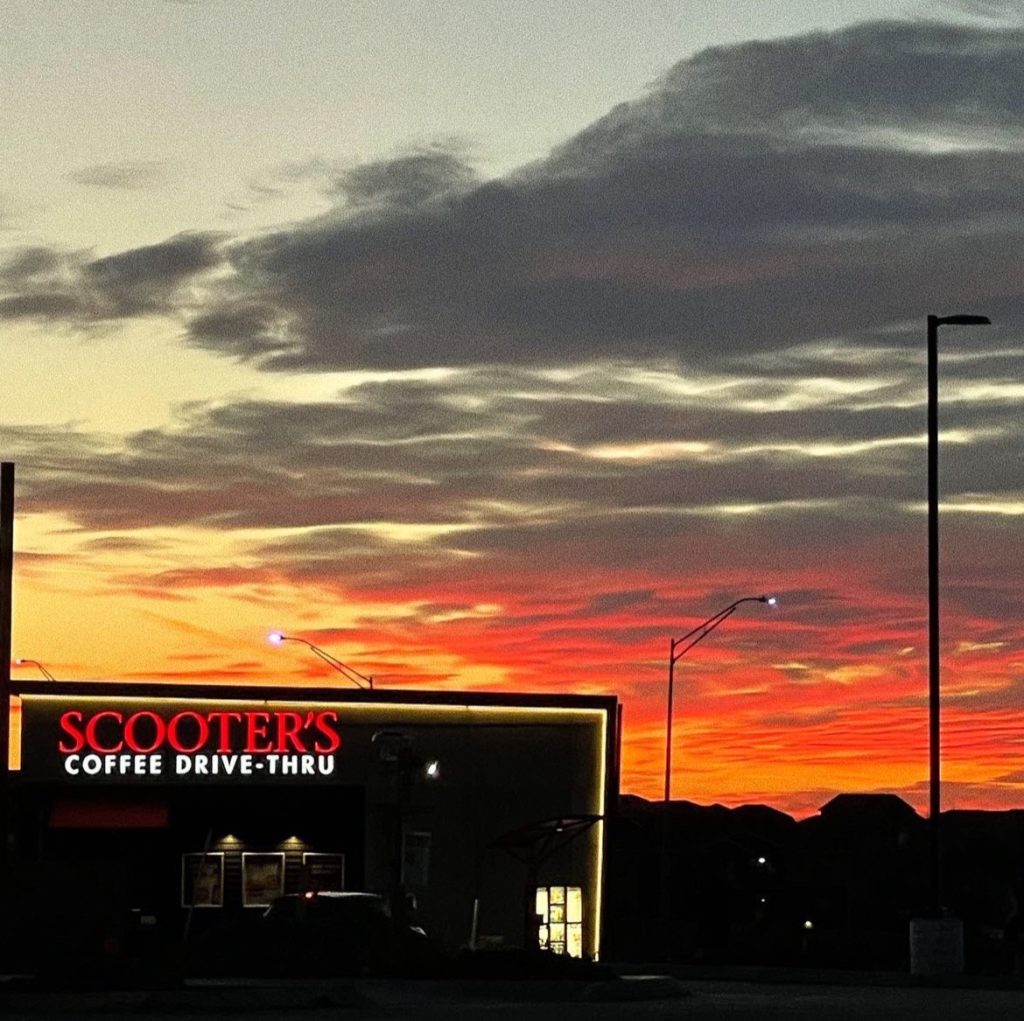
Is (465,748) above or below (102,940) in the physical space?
above

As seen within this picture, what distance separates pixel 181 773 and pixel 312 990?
99.2 feet

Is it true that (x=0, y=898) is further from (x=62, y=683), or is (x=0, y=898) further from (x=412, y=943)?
(x=62, y=683)

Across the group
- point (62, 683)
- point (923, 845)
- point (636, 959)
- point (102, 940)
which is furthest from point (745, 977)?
point (923, 845)

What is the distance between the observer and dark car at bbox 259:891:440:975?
43.7 meters

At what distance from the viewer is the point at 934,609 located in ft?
144

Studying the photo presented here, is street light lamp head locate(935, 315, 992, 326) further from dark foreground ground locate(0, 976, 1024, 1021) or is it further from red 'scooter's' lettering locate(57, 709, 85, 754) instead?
red 'scooter's' lettering locate(57, 709, 85, 754)

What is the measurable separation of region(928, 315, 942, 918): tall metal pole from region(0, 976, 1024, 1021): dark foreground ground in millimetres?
2956

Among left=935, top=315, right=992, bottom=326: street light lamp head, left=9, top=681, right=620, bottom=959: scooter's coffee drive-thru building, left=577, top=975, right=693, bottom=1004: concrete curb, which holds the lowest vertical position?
left=577, top=975, right=693, bottom=1004: concrete curb

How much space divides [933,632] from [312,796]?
27580 millimetres

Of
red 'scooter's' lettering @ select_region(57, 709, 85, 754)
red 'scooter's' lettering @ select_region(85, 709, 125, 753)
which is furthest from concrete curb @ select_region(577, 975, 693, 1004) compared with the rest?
red 'scooter's' lettering @ select_region(57, 709, 85, 754)

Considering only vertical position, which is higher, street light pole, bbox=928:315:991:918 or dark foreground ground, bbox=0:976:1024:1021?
street light pole, bbox=928:315:991:918

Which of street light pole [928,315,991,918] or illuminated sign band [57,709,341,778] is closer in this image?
street light pole [928,315,991,918]

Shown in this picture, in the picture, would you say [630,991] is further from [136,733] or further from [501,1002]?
[136,733]

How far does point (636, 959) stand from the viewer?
219 ft
